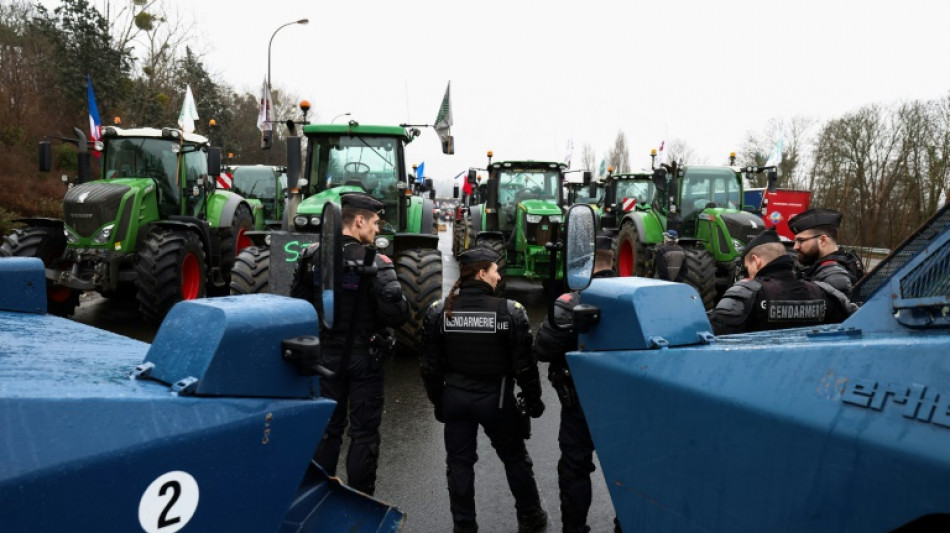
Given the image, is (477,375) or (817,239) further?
(817,239)

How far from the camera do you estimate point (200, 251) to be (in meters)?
8.89

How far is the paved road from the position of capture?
4020 millimetres

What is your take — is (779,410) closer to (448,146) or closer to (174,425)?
(174,425)

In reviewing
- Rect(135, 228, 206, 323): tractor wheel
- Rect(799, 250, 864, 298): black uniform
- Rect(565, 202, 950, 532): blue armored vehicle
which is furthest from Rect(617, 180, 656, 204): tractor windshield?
Rect(565, 202, 950, 532): blue armored vehicle

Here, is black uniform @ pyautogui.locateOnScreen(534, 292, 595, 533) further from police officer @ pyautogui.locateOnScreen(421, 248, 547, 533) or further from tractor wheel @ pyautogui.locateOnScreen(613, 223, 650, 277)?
tractor wheel @ pyautogui.locateOnScreen(613, 223, 650, 277)

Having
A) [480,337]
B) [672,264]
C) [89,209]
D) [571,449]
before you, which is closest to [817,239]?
[571,449]

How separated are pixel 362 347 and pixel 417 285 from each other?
349 centimetres

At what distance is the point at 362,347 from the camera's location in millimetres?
3785

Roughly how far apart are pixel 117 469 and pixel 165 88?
3818 centimetres

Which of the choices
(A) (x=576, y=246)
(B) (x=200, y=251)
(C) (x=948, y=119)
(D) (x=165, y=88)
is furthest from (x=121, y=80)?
(A) (x=576, y=246)

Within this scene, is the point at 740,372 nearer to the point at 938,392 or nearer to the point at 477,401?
the point at 938,392

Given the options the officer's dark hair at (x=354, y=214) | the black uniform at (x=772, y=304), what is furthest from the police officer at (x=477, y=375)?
the black uniform at (x=772, y=304)

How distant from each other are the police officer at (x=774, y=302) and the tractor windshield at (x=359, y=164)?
548 centimetres

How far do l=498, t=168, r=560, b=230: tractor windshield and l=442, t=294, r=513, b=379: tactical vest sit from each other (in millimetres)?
9381
